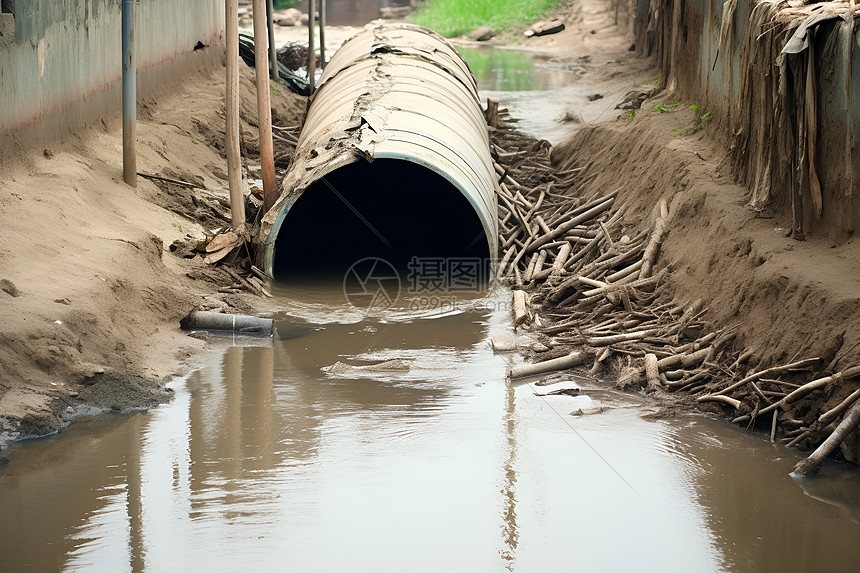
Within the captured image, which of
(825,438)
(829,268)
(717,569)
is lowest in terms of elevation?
(717,569)

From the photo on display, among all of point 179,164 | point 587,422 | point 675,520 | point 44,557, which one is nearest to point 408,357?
point 587,422

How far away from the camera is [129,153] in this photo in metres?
9.33

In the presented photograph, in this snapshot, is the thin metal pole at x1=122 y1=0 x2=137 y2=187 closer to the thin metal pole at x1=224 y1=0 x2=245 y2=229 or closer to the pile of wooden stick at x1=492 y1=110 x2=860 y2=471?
the thin metal pole at x1=224 y1=0 x2=245 y2=229

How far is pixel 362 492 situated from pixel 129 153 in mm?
5417

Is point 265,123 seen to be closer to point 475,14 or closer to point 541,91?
point 541,91

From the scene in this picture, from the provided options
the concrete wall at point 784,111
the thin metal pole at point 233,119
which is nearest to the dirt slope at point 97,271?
the thin metal pole at point 233,119

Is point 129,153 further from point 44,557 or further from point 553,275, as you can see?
point 44,557

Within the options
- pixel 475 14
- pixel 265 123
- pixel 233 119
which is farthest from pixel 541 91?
pixel 475 14

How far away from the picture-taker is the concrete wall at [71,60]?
830cm

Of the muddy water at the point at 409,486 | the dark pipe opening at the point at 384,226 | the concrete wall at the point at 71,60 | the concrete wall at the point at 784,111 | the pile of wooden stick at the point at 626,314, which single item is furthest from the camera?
the dark pipe opening at the point at 384,226

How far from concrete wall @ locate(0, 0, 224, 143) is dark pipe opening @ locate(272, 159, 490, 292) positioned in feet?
7.61

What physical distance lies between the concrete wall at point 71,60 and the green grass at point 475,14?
16.7 metres

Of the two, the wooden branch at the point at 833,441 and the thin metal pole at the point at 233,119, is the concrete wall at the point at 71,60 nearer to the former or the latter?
the thin metal pole at the point at 233,119

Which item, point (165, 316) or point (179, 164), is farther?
point (179, 164)
